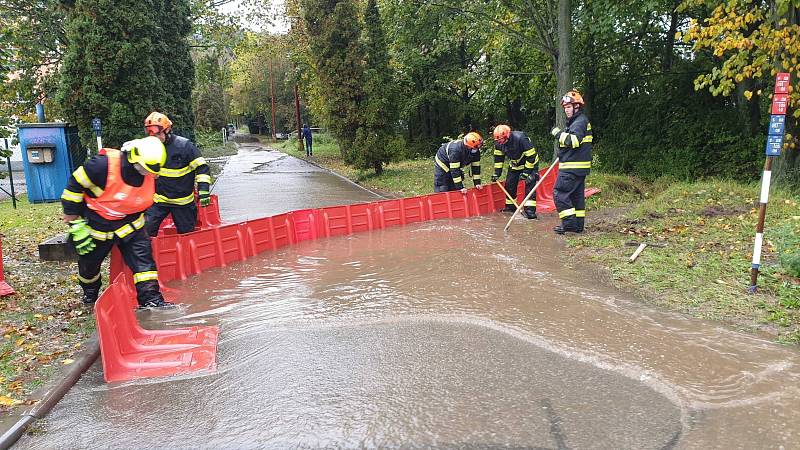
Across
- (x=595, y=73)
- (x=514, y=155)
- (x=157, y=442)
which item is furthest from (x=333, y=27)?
(x=157, y=442)

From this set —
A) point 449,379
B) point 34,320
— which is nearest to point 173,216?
point 34,320

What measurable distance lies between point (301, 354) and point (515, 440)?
6.13ft

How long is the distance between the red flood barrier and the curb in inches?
11.8

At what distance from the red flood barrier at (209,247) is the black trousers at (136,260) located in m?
0.14

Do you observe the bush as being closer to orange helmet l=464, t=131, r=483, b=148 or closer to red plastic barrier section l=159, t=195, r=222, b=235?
orange helmet l=464, t=131, r=483, b=148

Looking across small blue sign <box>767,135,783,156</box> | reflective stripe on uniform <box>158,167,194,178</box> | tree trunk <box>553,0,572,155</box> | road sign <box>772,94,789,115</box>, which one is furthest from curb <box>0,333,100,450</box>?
tree trunk <box>553,0,572,155</box>

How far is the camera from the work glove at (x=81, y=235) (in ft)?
16.8

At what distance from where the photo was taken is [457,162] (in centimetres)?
1023

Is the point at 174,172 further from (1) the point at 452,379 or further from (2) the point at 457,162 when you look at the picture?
(2) the point at 457,162

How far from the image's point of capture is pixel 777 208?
28.2ft

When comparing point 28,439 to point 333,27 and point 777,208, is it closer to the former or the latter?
point 777,208

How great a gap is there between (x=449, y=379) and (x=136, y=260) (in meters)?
3.32

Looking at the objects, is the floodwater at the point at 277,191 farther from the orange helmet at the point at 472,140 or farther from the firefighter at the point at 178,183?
the orange helmet at the point at 472,140

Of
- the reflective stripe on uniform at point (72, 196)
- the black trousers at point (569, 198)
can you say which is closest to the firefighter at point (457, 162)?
the black trousers at point (569, 198)
